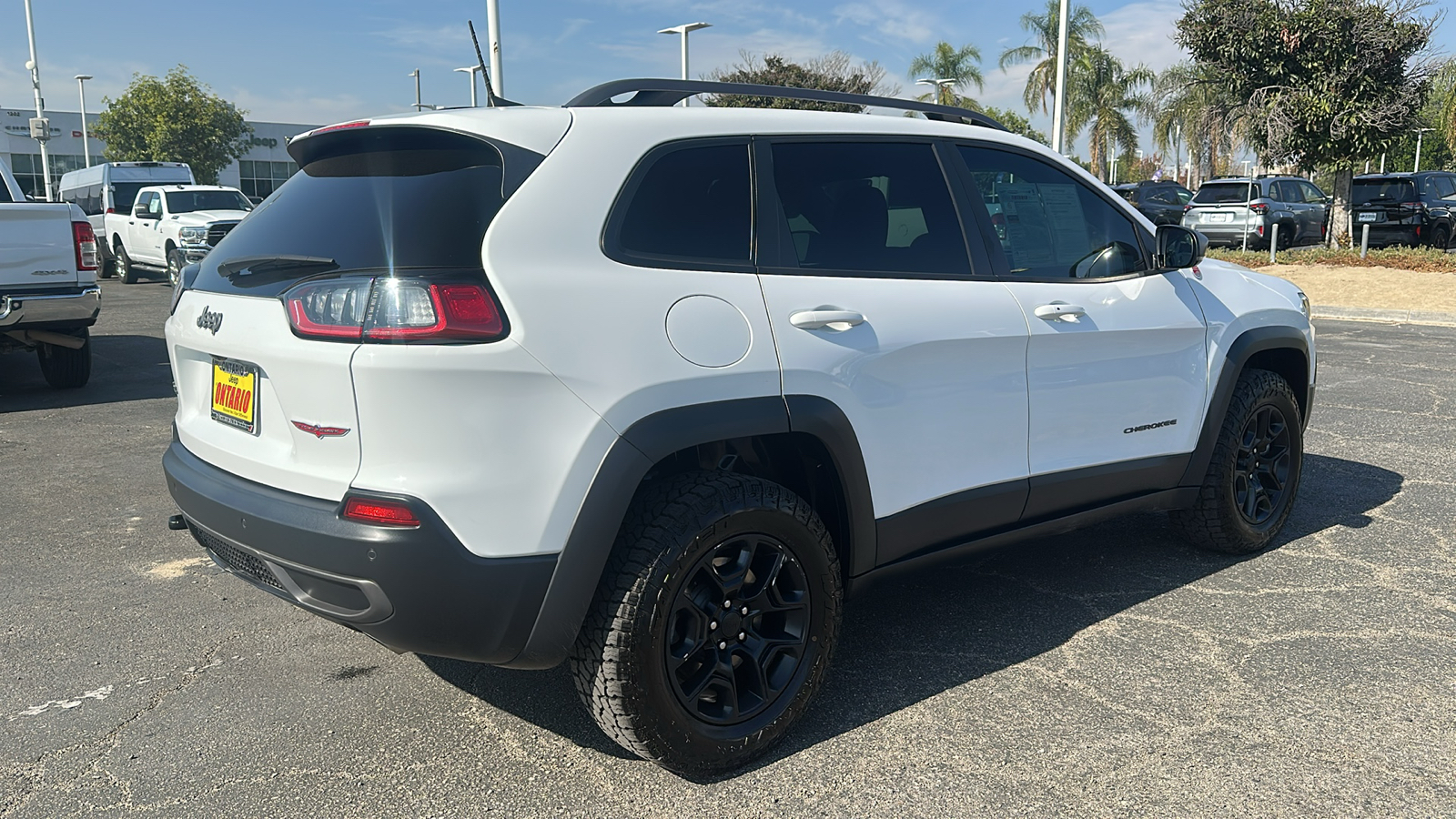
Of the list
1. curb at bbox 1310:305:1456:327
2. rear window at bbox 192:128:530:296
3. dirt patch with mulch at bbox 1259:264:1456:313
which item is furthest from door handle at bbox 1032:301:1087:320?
dirt patch with mulch at bbox 1259:264:1456:313

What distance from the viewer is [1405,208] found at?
2170cm

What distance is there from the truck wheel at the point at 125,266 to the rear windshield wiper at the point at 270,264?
767 inches

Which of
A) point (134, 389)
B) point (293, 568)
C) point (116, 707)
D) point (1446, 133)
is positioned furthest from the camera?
point (1446, 133)

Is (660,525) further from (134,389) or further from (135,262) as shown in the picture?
(135,262)

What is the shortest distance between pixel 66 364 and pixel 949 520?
306 inches

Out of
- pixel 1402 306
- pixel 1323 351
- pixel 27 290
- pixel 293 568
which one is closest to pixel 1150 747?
pixel 293 568

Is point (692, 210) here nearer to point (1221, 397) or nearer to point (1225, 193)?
point (1221, 397)

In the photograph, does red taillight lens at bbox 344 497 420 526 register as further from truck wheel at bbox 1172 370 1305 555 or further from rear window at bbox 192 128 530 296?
truck wheel at bbox 1172 370 1305 555

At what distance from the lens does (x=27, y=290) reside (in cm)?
775

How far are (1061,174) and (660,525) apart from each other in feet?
7.17

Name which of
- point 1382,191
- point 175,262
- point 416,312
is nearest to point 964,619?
point 416,312

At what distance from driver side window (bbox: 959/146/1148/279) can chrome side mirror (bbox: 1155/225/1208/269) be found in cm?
8

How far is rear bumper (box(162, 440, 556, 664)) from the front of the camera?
2475 mm

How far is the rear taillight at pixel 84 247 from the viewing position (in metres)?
8.01
